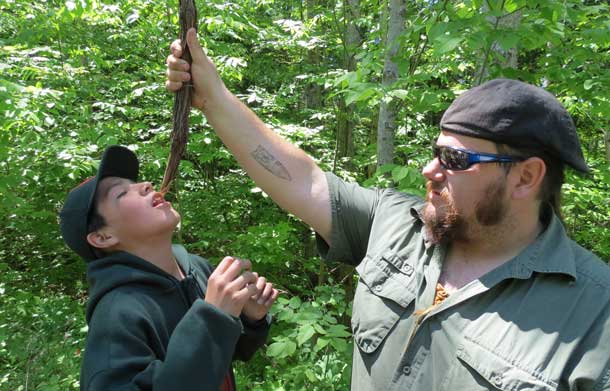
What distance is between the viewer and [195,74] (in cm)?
162

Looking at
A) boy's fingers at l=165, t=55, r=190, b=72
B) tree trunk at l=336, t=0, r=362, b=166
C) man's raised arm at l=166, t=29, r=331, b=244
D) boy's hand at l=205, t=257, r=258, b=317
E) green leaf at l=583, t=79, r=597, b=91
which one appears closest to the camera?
boy's hand at l=205, t=257, r=258, b=317

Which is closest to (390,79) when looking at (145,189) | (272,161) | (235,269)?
(272,161)

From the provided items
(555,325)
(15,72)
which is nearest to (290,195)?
(555,325)

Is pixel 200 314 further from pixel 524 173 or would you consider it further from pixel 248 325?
pixel 524 173

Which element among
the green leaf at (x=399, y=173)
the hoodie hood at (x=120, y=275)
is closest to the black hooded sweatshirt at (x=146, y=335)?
the hoodie hood at (x=120, y=275)

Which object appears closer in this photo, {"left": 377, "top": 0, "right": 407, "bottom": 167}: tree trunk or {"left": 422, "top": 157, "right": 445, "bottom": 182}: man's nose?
{"left": 422, "top": 157, "right": 445, "bottom": 182}: man's nose

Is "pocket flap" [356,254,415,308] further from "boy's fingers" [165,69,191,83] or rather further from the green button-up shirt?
"boy's fingers" [165,69,191,83]

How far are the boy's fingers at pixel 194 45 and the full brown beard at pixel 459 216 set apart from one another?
1029 mm

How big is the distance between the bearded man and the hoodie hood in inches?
23.4

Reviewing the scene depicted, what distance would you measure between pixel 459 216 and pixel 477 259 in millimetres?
197

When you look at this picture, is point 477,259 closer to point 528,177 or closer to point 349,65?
point 528,177

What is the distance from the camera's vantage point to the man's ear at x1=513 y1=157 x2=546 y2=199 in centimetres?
150

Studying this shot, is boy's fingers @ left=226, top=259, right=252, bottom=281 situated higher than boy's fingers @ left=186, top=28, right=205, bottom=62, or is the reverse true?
boy's fingers @ left=186, top=28, right=205, bottom=62

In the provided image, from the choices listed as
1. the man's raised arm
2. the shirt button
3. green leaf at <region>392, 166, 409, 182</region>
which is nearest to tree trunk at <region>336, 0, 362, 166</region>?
green leaf at <region>392, 166, 409, 182</region>
